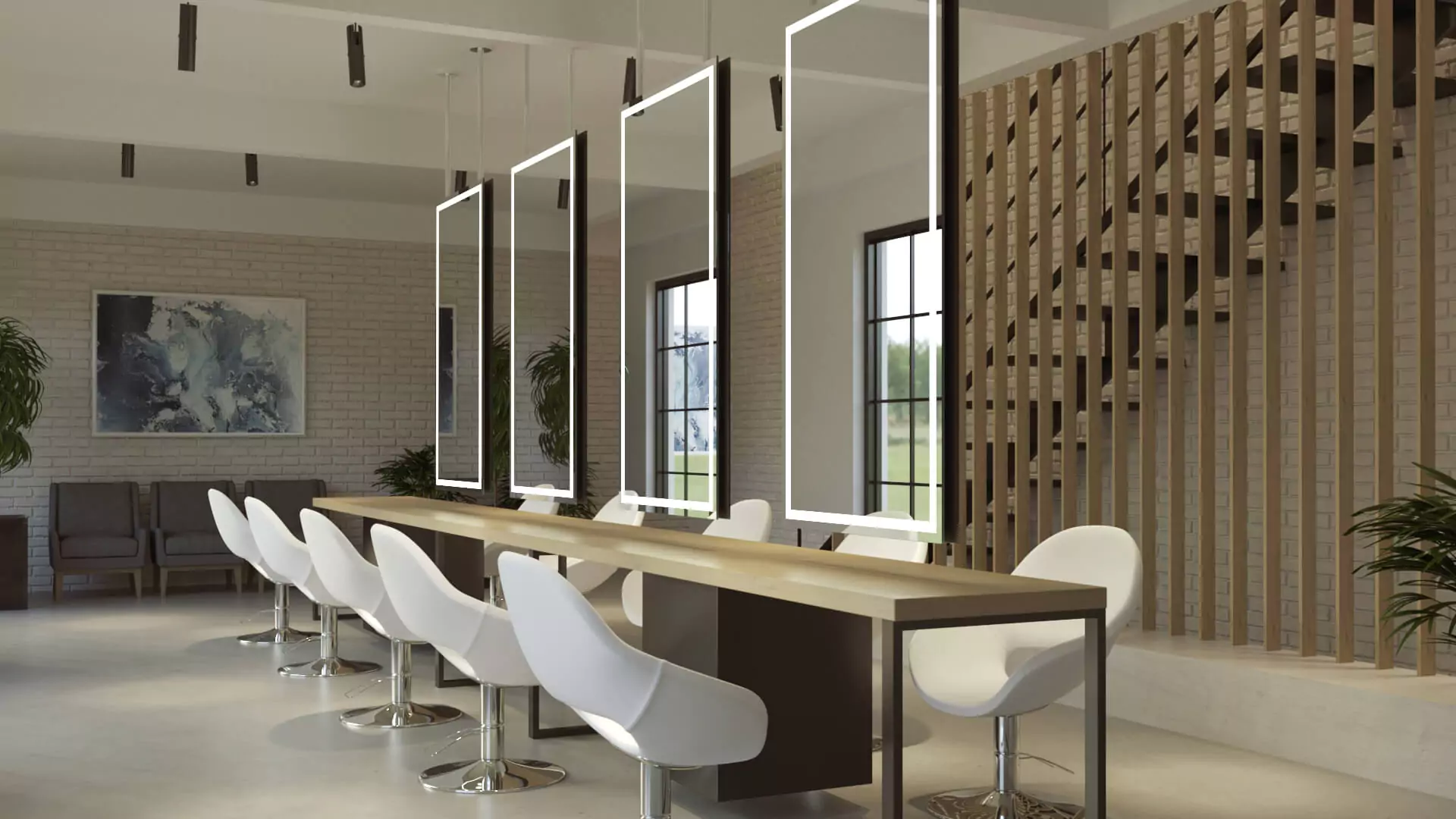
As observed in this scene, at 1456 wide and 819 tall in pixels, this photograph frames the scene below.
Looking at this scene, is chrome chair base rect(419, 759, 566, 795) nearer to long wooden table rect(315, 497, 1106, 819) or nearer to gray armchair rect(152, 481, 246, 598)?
long wooden table rect(315, 497, 1106, 819)

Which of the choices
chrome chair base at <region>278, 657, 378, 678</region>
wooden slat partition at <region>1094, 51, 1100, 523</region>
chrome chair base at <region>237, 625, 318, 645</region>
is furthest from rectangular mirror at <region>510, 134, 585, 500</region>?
wooden slat partition at <region>1094, 51, 1100, 523</region>

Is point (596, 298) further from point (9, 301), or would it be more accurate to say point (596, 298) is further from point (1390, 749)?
point (1390, 749)

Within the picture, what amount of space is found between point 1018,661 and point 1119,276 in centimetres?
248

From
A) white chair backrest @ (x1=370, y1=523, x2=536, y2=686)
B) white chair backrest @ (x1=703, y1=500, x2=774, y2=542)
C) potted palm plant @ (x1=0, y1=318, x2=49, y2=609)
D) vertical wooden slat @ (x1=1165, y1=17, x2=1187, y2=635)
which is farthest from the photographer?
potted palm plant @ (x1=0, y1=318, x2=49, y2=609)

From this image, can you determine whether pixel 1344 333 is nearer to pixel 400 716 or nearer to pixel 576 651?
pixel 576 651

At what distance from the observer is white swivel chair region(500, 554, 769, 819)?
3049 millimetres

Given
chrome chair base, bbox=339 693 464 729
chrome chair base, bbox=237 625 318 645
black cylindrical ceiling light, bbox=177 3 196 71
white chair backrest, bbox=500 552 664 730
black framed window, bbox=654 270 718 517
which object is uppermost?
black cylindrical ceiling light, bbox=177 3 196 71

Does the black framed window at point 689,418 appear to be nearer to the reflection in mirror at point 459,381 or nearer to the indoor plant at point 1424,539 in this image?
the reflection in mirror at point 459,381

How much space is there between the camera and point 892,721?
292cm

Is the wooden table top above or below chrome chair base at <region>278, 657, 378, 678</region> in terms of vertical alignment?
above

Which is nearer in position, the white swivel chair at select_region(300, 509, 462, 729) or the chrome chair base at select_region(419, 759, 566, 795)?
the chrome chair base at select_region(419, 759, 566, 795)

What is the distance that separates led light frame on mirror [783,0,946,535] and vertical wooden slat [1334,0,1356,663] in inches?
78.9

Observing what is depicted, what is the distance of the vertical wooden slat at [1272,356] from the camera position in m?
5.39

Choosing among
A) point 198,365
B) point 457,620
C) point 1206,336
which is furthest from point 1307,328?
point 198,365
